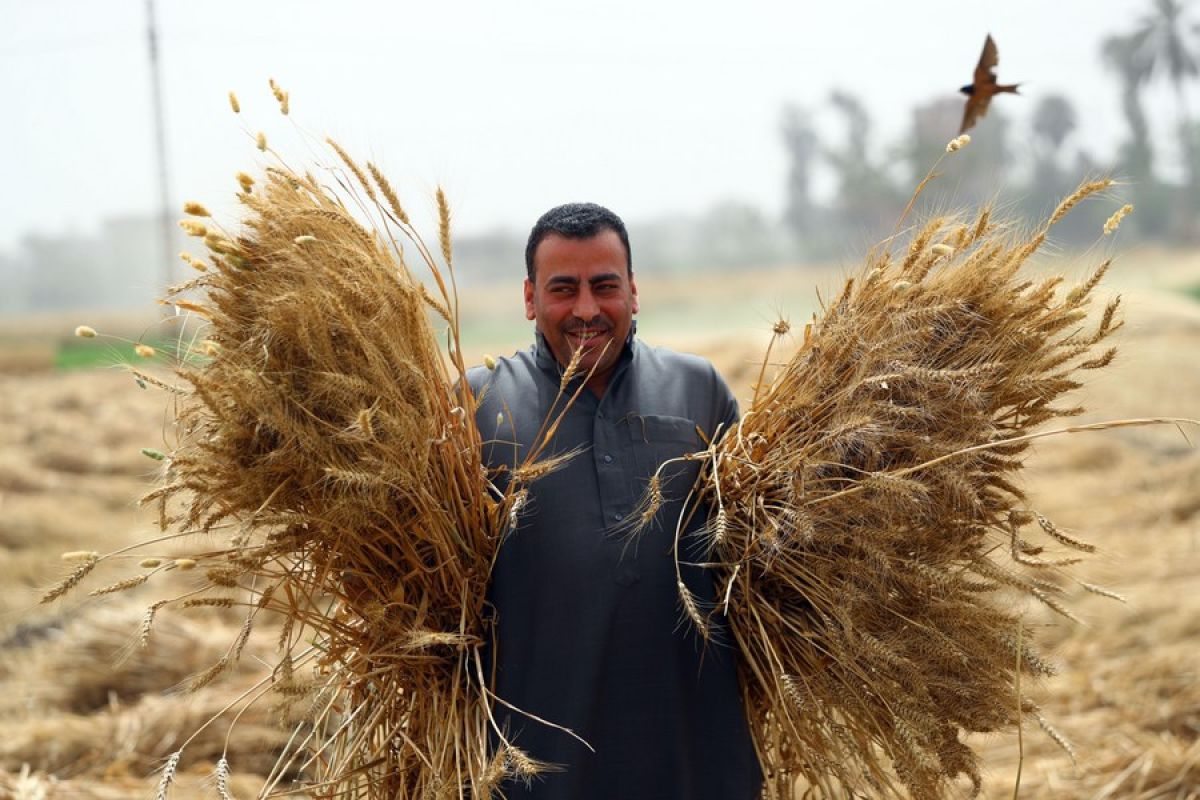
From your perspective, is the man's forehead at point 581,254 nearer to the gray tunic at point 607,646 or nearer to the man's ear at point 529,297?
the man's ear at point 529,297

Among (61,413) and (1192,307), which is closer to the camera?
(61,413)

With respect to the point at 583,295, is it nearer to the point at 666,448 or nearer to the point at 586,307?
the point at 586,307

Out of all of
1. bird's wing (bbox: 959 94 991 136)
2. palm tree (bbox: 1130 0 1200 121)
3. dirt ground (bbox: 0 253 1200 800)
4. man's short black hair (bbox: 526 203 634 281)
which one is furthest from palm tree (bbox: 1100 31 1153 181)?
man's short black hair (bbox: 526 203 634 281)

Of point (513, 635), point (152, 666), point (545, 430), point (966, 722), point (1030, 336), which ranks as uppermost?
point (1030, 336)

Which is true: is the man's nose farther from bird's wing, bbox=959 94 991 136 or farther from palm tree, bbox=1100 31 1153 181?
palm tree, bbox=1100 31 1153 181

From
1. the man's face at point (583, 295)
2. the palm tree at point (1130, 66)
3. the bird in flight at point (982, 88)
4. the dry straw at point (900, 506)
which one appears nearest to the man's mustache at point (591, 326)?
the man's face at point (583, 295)

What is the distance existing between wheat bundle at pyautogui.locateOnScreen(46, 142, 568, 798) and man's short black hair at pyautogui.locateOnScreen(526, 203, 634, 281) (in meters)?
0.21

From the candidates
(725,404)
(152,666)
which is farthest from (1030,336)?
(152,666)

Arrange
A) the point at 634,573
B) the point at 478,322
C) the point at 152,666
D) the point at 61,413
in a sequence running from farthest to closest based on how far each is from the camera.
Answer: the point at 478,322 < the point at 61,413 < the point at 152,666 < the point at 634,573

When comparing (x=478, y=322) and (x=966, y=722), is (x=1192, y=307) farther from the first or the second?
(x=966, y=722)

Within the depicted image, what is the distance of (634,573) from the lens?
1915 millimetres

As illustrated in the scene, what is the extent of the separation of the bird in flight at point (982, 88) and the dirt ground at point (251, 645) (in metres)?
0.47

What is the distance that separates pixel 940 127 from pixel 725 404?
65.9 feet

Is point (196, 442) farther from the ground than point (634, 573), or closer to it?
farther from the ground
